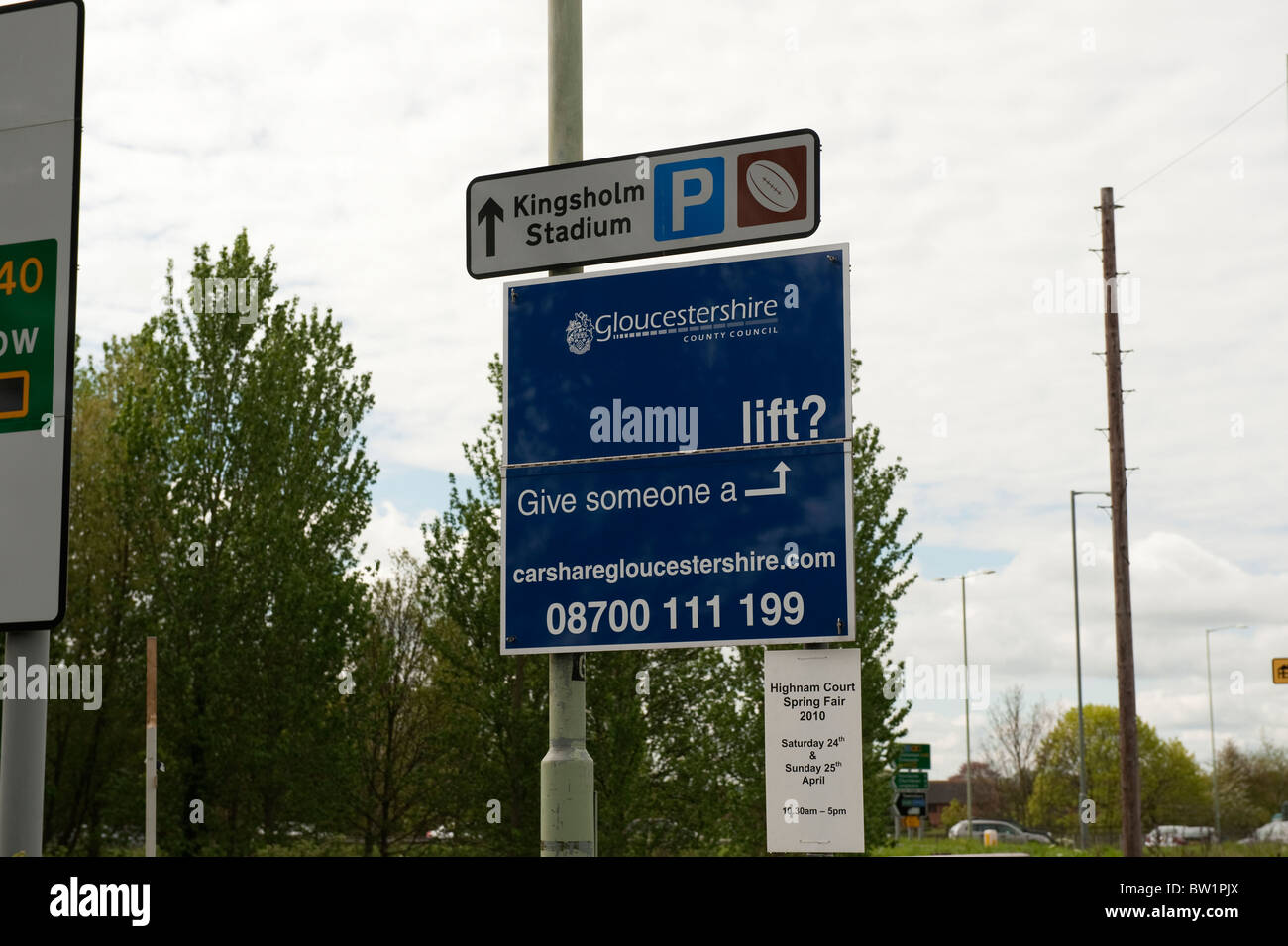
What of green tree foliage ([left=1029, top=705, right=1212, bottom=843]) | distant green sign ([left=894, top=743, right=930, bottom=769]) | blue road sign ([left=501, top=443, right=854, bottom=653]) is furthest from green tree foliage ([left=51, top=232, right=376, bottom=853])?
green tree foliage ([left=1029, top=705, right=1212, bottom=843])

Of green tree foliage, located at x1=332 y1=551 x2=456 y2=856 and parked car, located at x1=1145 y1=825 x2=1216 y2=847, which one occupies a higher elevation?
green tree foliage, located at x1=332 y1=551 x2=456 y2=856

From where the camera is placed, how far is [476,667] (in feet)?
70.5

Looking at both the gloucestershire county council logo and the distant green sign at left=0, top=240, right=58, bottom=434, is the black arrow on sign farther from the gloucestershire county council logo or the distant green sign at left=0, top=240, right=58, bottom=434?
the distant green sign at left=0, top=240, right=58, bottom=434

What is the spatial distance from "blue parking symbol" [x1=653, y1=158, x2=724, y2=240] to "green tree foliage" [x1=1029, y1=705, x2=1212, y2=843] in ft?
233

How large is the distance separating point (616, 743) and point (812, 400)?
14678mm

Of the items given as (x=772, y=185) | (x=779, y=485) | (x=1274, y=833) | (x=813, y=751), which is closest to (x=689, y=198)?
(x=772, y=185)

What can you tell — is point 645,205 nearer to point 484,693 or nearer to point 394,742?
point 484,693

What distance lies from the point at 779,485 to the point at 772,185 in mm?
1482

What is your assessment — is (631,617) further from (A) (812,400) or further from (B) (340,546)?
(B) (340,546)

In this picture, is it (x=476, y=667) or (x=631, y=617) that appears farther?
(x=476, y=667)

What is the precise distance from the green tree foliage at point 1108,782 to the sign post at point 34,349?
242ft

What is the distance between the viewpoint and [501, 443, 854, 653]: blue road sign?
633cm

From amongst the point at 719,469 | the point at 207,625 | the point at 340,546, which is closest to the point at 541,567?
the point at 719,469

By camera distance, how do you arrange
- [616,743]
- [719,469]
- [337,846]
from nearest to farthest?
[719,469] → [616,743] → [337,846]
